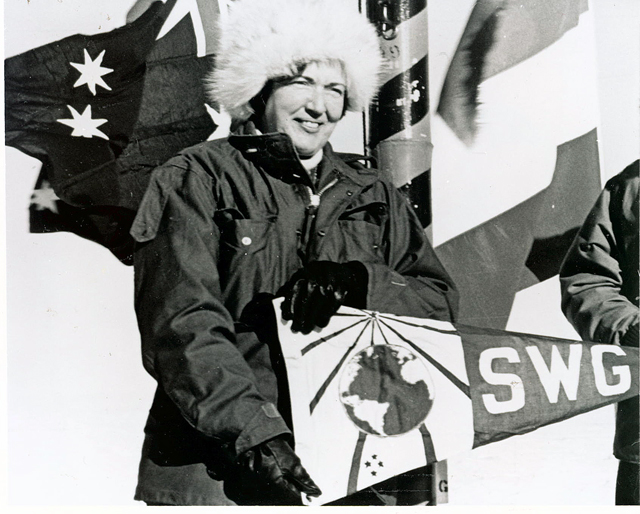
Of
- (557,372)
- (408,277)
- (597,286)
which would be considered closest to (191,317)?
(408,277)

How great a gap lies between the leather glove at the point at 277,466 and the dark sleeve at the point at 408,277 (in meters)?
0.66

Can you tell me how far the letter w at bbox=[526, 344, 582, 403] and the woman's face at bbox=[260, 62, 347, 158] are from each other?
4.11 ft

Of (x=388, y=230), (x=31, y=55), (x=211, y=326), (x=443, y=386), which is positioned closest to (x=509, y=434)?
(x=443, y=386)

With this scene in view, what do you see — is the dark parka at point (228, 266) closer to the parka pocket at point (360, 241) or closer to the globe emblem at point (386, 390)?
the parka pocket at point (360, 241)

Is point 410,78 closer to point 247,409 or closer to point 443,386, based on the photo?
point 443,386

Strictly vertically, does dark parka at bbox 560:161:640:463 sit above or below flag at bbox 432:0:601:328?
below

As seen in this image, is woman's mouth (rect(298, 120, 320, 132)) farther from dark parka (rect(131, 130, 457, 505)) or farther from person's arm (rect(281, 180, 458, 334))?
person's arm (rect(281, 180, 458, 334))

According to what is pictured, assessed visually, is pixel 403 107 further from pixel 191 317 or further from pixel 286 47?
pixel 191 317

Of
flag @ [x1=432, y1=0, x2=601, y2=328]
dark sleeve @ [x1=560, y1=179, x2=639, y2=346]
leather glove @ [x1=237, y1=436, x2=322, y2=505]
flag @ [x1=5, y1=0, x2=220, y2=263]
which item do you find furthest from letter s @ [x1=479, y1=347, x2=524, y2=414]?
flag @ [x1=5, y1=0, x2=220, y2=263]

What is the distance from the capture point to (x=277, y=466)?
303cm

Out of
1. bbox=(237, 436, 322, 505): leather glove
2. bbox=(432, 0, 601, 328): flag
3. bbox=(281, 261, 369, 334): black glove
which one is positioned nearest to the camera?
bbox=(237, 436, 322, 505): leather glove

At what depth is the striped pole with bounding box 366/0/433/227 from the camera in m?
3.36

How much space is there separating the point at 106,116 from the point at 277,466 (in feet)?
5.25

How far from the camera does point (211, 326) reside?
3090mm
